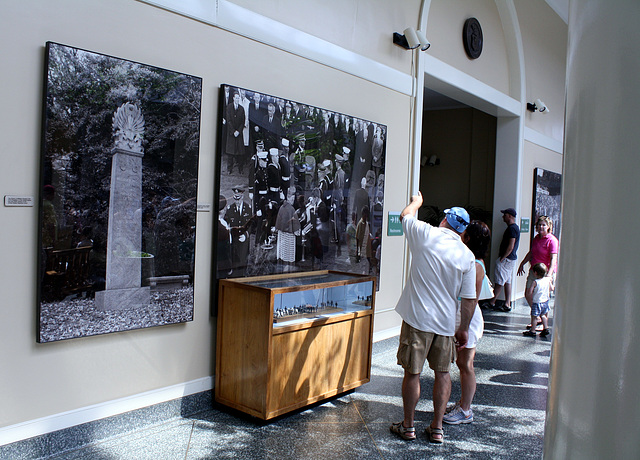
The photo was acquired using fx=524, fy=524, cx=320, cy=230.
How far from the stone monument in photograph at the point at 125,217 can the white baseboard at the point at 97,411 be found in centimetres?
79

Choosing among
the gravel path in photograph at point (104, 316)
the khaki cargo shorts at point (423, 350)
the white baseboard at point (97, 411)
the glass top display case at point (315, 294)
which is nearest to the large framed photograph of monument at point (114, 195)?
the gravel path in photograph at point (104, 316)

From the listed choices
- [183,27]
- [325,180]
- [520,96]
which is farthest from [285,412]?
[520,96]

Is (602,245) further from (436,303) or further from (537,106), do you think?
(537,106)

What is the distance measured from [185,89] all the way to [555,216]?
38.7 feet

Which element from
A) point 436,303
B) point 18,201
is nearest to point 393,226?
point 436,303

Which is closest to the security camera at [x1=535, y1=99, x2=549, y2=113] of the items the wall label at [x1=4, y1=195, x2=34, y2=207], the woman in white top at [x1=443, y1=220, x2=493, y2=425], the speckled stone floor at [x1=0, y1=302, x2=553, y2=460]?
the speckled stone floor at [x1=0, y1=302, x2=553, y2=460]

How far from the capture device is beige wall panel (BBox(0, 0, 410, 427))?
11.8ft

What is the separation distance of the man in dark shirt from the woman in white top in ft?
20.3

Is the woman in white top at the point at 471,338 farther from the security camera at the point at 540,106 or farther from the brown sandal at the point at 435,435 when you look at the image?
the security camera at the point at 540,106

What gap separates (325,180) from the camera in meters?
6.08

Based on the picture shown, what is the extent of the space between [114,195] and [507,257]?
874cm

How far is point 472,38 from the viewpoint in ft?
30.4

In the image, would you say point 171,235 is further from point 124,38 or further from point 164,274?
point 124,38

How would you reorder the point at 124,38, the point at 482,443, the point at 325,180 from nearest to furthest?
the point at 124,38 < the point at 482,443 < the point at 325,180
